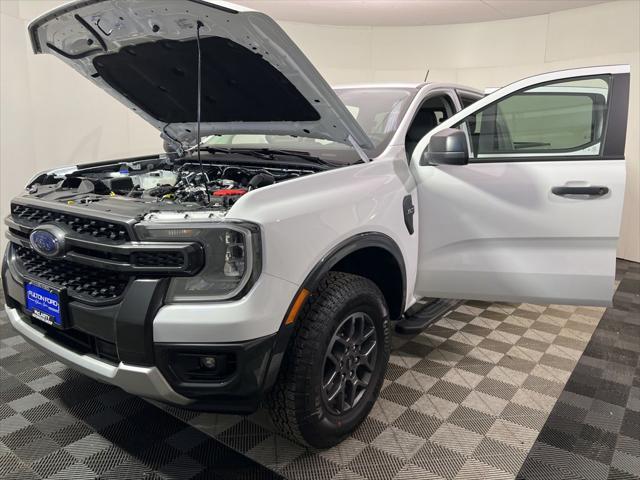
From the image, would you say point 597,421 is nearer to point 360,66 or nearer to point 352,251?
point 352,251

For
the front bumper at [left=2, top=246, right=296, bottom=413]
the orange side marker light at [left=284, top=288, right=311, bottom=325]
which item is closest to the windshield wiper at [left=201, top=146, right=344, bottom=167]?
the orange side marker light at [left=284, top=288, right=311, bottom=325]

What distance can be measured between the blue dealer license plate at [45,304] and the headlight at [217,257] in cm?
48

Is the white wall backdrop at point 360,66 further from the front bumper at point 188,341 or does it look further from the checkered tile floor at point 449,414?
the front bumper at point 188,341

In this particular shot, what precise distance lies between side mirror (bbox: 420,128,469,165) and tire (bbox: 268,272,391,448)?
2.29ft

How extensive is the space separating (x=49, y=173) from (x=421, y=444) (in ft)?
7.16

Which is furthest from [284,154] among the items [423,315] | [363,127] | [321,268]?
[423,315]

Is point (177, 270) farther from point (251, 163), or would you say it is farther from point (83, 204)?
point (251, 163)

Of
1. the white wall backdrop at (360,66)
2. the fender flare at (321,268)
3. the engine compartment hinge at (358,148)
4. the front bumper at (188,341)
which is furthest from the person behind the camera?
the white wall backdrop at (360,66)

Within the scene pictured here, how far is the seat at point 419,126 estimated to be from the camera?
2.82 metres

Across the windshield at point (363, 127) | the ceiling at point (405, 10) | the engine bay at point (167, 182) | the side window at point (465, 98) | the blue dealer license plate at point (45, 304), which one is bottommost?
the blue dealer license plate at point (45, 304)

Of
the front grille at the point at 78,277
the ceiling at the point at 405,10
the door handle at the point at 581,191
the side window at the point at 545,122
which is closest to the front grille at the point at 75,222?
the front grille at the point at 78,277

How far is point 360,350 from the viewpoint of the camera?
2.04 m

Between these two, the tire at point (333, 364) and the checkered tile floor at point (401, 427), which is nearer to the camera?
the tire at point (333, 364)

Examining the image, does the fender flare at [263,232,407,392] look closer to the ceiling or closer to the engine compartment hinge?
the engine compartment hinge
